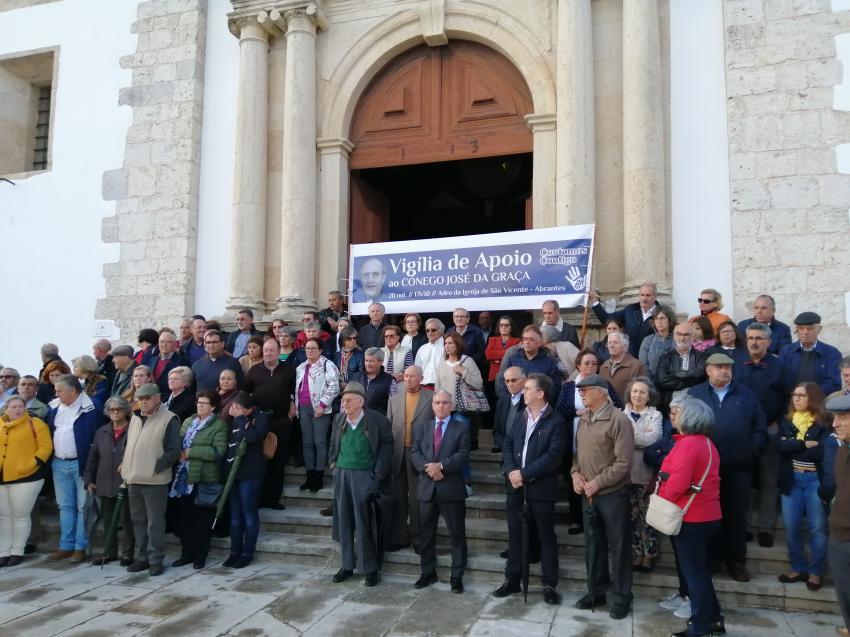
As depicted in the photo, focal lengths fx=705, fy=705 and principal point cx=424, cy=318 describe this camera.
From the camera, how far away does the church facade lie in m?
7.82

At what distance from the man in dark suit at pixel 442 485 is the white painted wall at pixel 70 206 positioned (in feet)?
22.3

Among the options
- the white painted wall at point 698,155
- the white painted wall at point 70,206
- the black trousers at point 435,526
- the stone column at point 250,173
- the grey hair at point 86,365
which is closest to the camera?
the black trousers at point 435,526

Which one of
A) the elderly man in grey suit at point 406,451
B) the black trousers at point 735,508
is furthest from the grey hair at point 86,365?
the black trousers at point 735,508

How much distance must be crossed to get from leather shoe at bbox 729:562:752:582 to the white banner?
3.02 meters

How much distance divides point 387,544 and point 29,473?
3694mm

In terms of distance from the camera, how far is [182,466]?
6574 mm

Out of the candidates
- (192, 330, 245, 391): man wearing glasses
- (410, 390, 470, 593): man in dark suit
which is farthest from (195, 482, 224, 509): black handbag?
(410, 390, 470, 593): man in dark suit

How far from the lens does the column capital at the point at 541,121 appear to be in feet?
29.0

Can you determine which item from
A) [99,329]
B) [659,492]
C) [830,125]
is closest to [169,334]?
[99,329]

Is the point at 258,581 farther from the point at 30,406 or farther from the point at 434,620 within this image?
the point at 30,406

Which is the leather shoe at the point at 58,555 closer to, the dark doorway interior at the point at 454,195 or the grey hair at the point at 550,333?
A: the grey hair at the point at 550,333

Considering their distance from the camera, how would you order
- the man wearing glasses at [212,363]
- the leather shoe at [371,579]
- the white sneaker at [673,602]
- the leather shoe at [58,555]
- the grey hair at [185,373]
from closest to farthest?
the white sneaker at [673,602], the leather shoe at [371,579], the leather shoe at [58,555], the grey hair at [185,373], the man wearing glasses at [212,363]

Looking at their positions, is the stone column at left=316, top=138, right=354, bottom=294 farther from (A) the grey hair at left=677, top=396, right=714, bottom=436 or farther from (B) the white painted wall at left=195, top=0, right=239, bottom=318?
(A) the grey hair at left=677, top=396, right=714, bottom=436

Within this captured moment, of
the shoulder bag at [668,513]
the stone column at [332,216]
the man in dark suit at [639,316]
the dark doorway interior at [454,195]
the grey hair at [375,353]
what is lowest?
the shoulder bag at [668,513]
